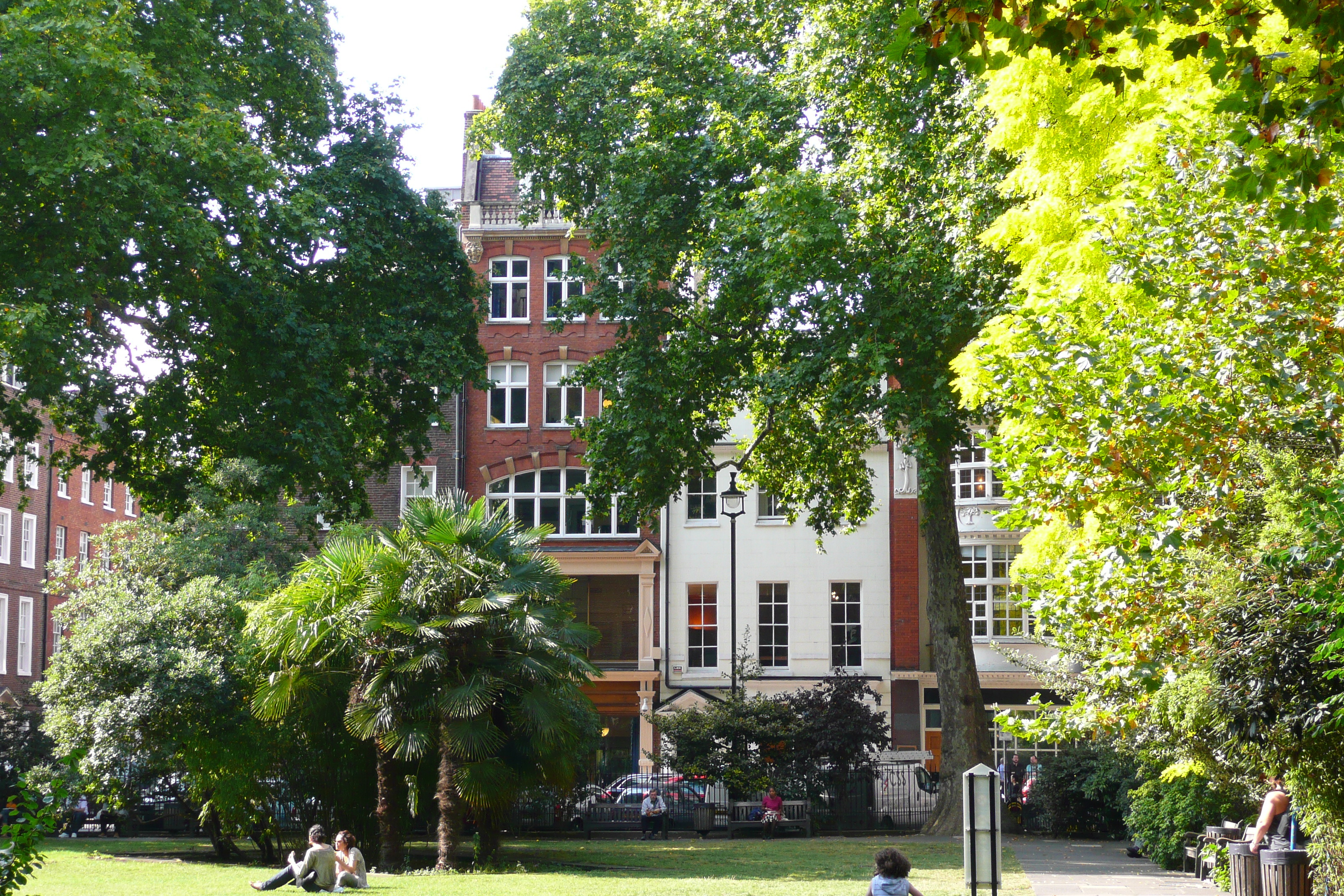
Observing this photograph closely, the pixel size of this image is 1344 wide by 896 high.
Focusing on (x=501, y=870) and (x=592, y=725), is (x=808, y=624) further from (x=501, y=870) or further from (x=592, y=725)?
(x=501, y=870)

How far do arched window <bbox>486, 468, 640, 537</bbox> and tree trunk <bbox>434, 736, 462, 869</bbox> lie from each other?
2195 cm

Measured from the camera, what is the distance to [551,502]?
41.3m

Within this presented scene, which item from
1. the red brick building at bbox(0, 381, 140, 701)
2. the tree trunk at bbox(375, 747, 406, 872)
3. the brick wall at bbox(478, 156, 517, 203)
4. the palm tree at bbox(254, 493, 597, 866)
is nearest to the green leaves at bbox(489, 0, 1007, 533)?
the palm tree at bbox(254, 493, 597, 866)

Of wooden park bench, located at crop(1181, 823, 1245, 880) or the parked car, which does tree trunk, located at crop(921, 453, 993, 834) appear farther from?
wooden park bench, located at crop(1181, 823, 1245, 880)

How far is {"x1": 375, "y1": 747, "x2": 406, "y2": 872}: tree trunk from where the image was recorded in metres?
19.0

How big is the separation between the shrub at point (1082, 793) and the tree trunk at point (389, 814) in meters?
14.0

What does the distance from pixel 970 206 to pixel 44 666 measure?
4110 cm

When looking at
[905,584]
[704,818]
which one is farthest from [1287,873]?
[905,584]

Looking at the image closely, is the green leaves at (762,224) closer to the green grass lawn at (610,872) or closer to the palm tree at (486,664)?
the palm tree at (486,664)

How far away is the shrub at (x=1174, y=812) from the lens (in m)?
18.7

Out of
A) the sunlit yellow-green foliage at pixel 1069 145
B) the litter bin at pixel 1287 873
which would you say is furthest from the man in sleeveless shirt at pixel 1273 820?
the sunlit yellow-green foliage at pixel 1069 145

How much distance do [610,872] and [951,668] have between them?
30.2ft

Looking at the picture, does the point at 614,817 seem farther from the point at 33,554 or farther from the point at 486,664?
the point at 33,554

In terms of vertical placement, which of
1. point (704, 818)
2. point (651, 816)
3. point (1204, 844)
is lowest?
point (704, 818)
